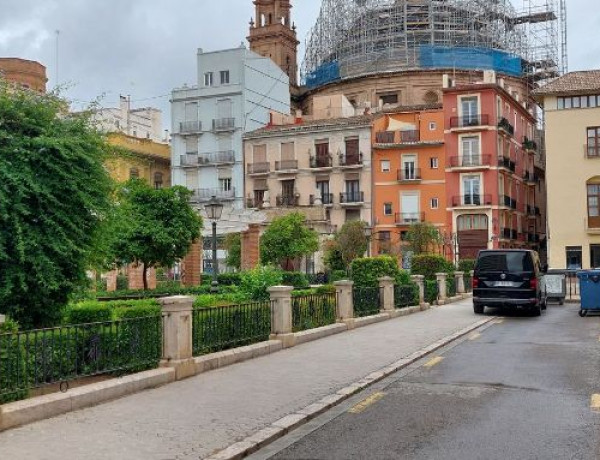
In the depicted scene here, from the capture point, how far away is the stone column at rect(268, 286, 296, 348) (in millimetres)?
14297

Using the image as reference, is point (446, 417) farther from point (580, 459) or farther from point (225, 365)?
point (225, 365)

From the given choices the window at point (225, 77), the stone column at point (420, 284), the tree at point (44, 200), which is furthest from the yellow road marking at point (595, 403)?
the window at point (225, 77)

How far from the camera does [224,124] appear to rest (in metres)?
66.1

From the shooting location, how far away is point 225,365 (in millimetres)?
11984

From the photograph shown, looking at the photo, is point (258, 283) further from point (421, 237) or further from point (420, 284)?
point (421, 237)

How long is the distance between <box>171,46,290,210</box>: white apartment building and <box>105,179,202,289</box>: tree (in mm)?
32380

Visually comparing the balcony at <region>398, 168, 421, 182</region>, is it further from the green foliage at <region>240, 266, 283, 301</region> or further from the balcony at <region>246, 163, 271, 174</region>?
the green foliage at <region>240, 266, 283, 301</region>

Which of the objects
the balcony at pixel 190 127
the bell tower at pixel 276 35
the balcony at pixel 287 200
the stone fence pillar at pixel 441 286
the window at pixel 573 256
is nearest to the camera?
the stone fence pillar at pixel 441 286

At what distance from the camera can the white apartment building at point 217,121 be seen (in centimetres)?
6588

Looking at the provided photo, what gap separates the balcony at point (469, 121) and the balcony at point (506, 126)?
1.36m

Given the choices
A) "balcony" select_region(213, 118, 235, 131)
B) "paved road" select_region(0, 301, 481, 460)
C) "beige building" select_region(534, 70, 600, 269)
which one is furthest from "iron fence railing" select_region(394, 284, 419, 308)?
"balcony" select_region(213, 118, 235, 131)

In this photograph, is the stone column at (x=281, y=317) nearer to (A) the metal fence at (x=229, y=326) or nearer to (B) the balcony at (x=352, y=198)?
(A) the metal fence at (x=229, y=326)

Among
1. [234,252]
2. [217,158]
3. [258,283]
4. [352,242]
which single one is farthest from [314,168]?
[258,283]

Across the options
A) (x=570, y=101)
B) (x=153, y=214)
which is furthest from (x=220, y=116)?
(x=153, y=214)
